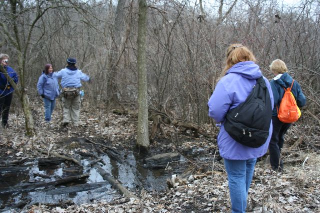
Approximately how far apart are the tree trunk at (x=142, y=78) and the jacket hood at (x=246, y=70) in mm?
4632

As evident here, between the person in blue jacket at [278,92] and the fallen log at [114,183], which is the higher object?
the person in blue jacket at [278,92]

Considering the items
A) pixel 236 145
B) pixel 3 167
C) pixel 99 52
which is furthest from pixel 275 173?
pixel 99 52

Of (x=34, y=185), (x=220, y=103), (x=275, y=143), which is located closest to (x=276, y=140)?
(x=275, y=143)

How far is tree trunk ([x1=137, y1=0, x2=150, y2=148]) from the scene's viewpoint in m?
7.15

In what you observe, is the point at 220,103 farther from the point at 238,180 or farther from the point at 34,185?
the point at 34,185

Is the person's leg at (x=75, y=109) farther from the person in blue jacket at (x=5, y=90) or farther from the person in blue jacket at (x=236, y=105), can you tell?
the person in blue jacket at (x=236, y=105)

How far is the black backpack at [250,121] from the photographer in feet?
8.86

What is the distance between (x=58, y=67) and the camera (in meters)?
13.1

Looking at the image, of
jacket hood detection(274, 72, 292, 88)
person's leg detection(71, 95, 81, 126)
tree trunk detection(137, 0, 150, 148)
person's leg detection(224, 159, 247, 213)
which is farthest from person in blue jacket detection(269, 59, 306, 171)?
person's leg detection(71, 95, 81, 126)

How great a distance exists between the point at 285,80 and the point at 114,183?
3.52 m

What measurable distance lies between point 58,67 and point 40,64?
1.28 m

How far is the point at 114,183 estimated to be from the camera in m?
5.57

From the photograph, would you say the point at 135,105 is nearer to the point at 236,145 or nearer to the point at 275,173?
the point at 275,173

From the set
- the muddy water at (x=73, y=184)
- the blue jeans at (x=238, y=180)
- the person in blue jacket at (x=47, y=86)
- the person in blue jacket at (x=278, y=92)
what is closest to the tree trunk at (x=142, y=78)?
the muddy water at (x=73, y=184)
